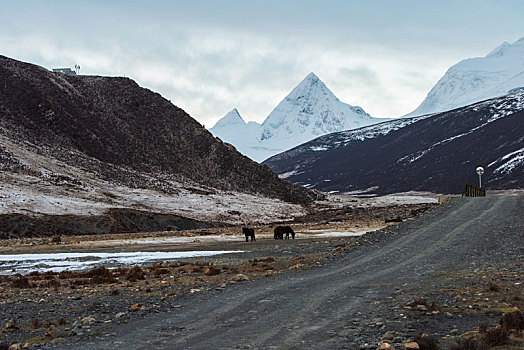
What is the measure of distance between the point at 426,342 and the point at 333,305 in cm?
406

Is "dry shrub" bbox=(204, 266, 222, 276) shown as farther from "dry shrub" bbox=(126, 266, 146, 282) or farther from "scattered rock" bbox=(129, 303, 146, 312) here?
"scattered rock" bbox=(129, 303, 146, 312)

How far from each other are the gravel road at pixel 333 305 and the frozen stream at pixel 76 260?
11711 mm

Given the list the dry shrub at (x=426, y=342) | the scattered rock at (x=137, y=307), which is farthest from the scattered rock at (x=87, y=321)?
the dry shrub at (x=426, y=342)

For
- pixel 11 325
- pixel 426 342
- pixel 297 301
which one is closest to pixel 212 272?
pixel 297 301

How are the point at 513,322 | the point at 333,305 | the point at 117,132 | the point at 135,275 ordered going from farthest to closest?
the point at 117,132 < the point at 135,275 < the point at 333,305 < the point at 513,322

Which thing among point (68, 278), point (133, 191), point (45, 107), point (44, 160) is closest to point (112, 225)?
point (133, 191)

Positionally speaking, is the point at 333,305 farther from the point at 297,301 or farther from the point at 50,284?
the point at 50,284

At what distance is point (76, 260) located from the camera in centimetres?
3111

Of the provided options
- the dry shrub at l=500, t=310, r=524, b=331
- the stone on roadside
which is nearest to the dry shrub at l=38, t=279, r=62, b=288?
the stone on roadside

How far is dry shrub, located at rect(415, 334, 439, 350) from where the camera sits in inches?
366

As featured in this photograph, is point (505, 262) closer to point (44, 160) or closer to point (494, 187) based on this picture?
point (44, 160)

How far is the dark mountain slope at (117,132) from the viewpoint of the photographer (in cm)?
9681

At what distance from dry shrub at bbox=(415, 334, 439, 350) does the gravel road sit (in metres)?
0.82

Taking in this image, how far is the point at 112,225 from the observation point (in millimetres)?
63438
